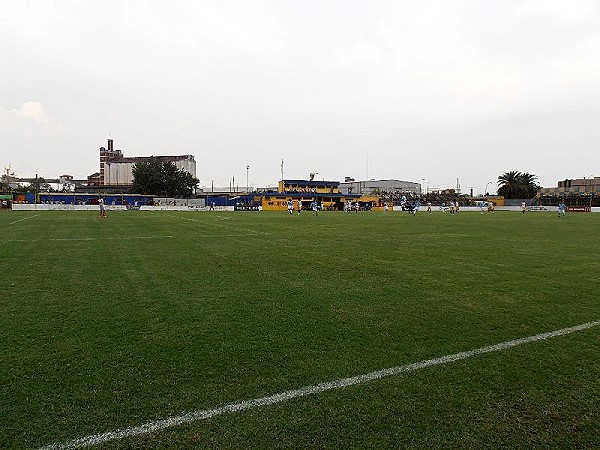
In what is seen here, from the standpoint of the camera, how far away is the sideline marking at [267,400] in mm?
2984

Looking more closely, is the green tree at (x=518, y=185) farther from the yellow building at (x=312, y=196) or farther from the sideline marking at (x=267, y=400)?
the sideline marking at (x=267, y=400)

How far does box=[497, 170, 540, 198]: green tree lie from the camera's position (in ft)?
337

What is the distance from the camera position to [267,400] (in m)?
3.54

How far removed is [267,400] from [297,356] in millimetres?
964

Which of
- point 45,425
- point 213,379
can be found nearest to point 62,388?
point 45,425

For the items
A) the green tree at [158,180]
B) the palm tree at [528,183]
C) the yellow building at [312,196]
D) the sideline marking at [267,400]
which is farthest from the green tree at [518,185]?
the sideline marking at [267,400]

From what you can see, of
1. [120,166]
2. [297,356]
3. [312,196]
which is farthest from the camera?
[120,166]

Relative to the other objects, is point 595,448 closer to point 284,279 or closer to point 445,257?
point 284,279

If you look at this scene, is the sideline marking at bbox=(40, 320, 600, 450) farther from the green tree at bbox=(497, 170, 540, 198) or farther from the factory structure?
the factory structure

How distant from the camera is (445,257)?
12.1 metres

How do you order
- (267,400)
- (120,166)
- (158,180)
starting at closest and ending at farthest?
(267,400)
(158,180)
(120,166)

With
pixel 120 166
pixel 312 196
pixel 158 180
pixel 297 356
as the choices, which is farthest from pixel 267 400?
pixel 120 166

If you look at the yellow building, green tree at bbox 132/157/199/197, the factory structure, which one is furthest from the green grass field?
A: the factory structure

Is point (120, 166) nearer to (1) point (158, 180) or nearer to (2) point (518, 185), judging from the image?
(1) point (158, 180)
